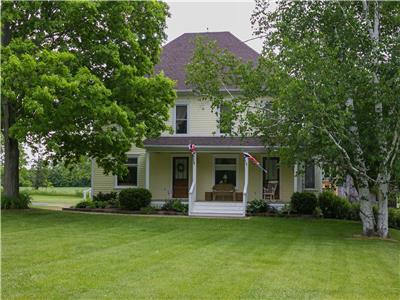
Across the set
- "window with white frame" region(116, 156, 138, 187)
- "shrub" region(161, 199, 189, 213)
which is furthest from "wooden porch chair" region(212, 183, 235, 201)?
"window with white frame" region(116, 156, 138, 187)

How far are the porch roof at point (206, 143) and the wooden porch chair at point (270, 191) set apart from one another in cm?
199

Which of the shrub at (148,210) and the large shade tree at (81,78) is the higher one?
the large shade tree at (81,78)

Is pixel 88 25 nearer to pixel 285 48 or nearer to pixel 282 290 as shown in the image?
pixel 285 48

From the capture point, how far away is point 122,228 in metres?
16.6

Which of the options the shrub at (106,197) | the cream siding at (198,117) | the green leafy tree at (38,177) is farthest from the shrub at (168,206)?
the green leafy tree at (38,177)

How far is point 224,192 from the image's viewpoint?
25.1 m

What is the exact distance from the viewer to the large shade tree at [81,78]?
17.6 metres

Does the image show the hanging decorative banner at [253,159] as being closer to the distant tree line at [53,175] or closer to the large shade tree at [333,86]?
the large shade tree at [333,86]

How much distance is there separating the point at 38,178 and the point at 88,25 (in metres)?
33.8

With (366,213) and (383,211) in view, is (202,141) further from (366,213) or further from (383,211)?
(383,211)

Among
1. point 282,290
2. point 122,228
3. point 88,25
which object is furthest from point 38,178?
point 282,290

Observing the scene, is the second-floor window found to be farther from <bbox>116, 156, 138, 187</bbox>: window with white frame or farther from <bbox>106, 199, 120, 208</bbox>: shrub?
<bbox>106, 199, 120, 208</bbox>: shrub

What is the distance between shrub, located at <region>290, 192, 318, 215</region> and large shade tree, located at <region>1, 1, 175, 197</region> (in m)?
6.71

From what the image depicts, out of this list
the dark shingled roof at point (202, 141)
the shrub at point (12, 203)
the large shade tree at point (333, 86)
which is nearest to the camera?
the large shade tree at point (333, 86)
